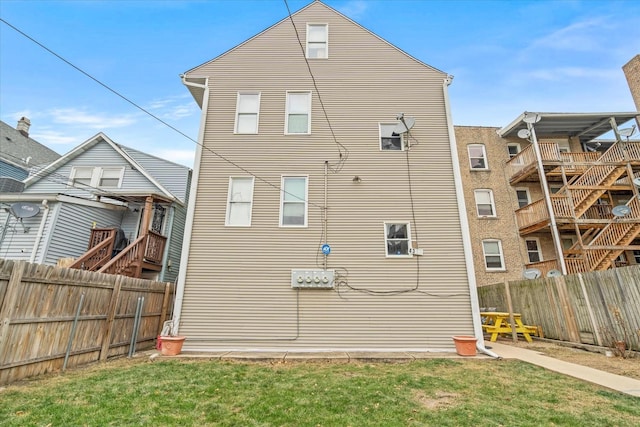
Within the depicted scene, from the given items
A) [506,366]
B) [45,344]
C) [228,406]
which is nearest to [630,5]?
[506,366]

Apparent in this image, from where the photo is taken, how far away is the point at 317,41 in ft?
33.7

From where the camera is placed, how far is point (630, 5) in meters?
11.2

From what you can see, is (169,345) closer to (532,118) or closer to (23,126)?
(532,118)

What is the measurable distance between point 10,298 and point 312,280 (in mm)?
5653

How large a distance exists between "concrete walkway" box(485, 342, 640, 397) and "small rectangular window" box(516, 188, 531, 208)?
10521mm

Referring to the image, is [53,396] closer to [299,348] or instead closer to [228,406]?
[228,406]

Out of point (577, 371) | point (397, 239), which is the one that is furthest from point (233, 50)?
point (577, 371)

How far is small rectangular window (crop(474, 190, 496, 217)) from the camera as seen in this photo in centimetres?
1565

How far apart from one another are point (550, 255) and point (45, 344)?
62.9 feet

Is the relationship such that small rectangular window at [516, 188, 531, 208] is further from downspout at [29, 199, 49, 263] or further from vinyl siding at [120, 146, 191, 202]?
downspout at [29, 199, 49, 263]

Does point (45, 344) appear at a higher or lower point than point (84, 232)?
lower

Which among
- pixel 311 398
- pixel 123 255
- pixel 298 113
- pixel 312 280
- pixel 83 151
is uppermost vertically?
pixel 83 151

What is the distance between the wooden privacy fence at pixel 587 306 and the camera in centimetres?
662

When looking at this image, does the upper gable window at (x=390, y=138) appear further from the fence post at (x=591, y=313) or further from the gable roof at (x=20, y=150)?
the gable roof at (x=20, y=150)
